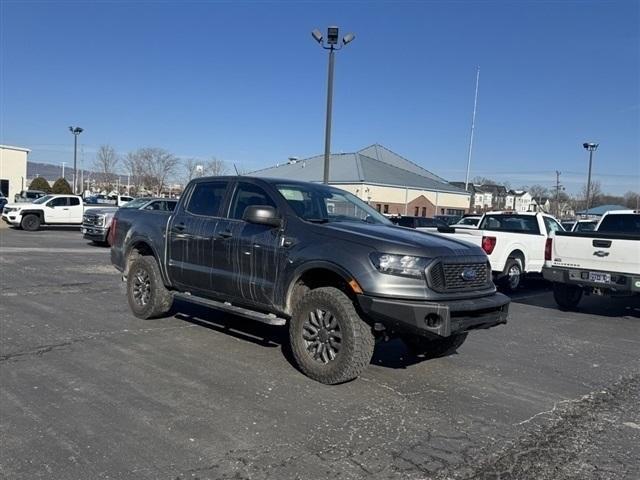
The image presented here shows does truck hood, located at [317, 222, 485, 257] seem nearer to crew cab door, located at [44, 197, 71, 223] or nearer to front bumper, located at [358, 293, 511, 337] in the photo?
front bumper, located at [358, 293, 511, 337]

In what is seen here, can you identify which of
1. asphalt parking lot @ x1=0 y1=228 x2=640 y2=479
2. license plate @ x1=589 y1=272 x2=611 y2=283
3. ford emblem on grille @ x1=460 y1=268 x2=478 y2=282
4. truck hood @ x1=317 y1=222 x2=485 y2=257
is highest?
truck hood @ x1=317 y1=222 x2=485 y2=257

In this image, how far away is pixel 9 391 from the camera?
4574mm

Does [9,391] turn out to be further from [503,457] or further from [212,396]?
[503,457]

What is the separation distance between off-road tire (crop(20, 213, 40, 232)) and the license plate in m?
24.1

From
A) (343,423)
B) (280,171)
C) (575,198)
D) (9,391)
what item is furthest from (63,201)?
(575,198)

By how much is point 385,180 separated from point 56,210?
40.2 meters

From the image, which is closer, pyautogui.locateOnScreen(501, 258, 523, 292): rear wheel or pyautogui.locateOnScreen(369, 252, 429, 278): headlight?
pyautogui.locateOnScreen(369, 252, 429, 278): headlight

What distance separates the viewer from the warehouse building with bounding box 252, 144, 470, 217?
5716 cm

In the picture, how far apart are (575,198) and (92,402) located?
398ft

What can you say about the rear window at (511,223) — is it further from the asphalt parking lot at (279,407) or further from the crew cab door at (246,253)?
the crew cab door at (246,253)

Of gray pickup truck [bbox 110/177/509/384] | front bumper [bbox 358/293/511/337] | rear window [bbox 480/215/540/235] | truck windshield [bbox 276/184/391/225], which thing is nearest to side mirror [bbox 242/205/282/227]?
gray pickup truck [bbox 110/177/509/384]

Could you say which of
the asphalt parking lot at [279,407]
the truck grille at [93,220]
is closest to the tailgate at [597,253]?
the asphalt parking lot at [279,407]

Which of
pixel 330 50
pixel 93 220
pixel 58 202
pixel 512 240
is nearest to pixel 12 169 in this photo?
pixel 58 202

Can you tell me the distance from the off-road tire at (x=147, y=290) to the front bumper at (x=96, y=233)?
1228cm
